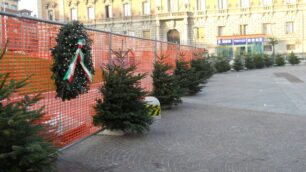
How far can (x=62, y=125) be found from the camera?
282 inches

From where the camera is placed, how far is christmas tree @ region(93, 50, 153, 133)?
26.1 feet

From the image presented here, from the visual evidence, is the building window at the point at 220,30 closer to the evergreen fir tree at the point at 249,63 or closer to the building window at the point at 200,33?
the building window at the point at 200,33

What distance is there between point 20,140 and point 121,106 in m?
4.33

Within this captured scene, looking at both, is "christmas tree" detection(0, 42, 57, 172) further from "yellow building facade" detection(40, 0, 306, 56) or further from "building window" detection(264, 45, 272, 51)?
"building window" detection(264, 45, 272, 51)

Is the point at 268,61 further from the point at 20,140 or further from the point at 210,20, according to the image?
the point at 20,140

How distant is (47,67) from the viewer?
22.4 feet

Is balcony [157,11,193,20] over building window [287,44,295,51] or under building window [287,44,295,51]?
over

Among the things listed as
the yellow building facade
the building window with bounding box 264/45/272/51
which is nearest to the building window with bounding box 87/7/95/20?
the yellow building facade

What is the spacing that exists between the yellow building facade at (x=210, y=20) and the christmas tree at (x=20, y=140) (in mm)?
51134

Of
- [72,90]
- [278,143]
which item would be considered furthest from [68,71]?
[278,143]

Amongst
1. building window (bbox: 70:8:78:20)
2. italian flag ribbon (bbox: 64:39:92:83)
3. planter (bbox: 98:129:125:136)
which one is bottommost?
planter (bbox: 98:129:125:136)

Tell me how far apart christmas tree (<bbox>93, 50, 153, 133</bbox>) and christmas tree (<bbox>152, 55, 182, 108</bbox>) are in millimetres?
3897

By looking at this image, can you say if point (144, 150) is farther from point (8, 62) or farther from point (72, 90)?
point (8, 62)

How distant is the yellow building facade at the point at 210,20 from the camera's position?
60.3 metres
